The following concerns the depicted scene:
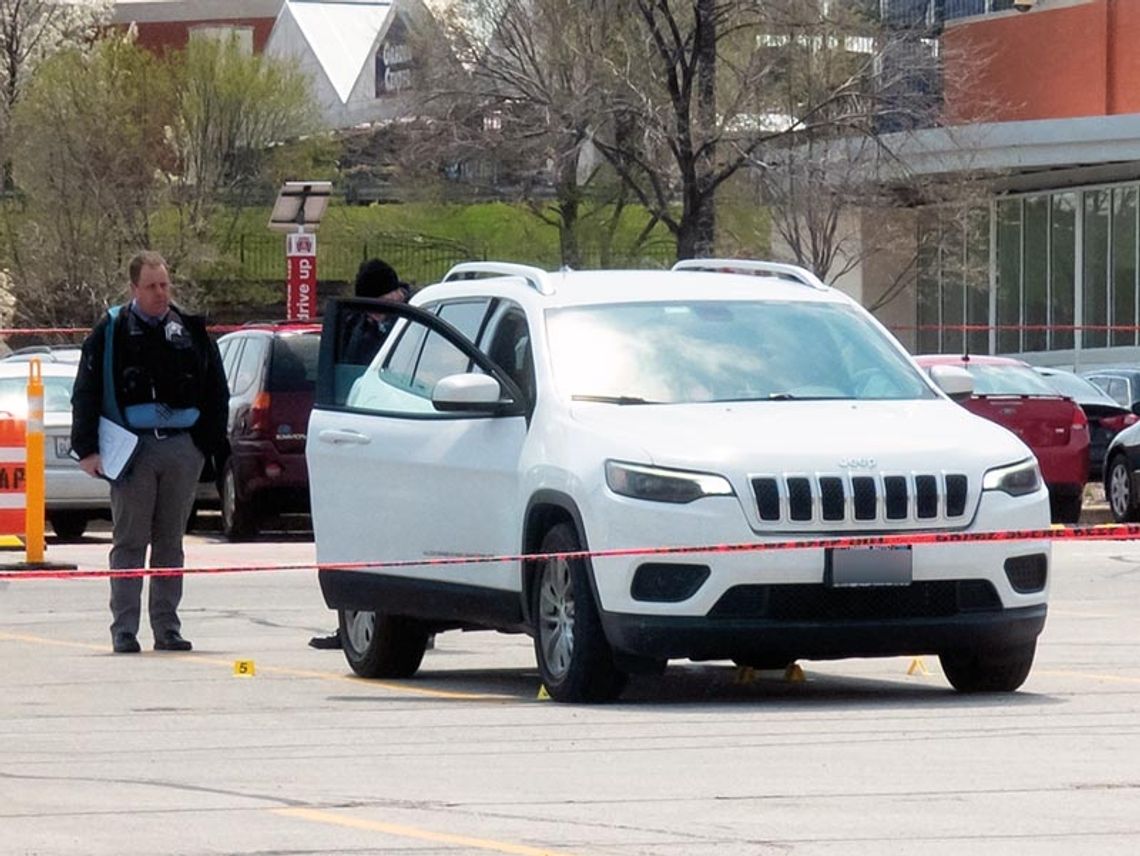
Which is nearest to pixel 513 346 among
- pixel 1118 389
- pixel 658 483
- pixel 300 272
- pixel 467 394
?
pixel 467 394

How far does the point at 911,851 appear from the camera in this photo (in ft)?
22.9

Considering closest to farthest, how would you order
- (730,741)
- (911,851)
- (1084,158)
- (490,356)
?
(911,851) < (730,741) < (490,356) < (1084,158)

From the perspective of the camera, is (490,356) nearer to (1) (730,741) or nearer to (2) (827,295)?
(2) (827,295)

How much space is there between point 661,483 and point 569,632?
81 centimetres

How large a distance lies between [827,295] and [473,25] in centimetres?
3612

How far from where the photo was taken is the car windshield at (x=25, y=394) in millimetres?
24094

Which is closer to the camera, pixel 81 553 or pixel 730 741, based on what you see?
pixel 730 741

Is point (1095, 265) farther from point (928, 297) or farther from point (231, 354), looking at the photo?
point (231, 354)

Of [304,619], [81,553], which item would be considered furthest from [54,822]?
[81,553]

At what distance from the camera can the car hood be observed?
33.8 feet

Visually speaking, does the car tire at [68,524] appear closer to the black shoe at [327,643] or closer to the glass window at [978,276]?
the black shoe at [327,643]

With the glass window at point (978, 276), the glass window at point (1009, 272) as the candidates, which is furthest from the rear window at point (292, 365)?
the glass window at point (1009, 272)

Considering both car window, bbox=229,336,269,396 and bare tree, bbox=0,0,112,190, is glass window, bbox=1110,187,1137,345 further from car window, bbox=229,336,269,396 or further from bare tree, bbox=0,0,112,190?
bare tree, bbox=0,0,112,190

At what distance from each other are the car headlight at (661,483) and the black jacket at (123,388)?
3.84 m
